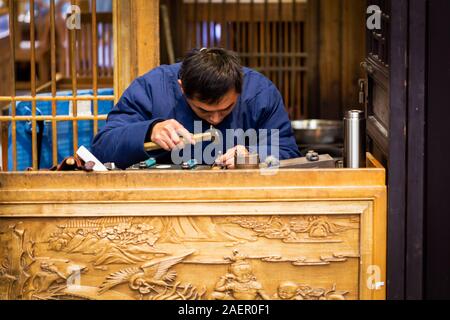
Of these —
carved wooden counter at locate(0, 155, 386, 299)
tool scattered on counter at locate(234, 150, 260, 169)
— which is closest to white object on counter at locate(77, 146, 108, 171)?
carved wooden counter at locate(0, 155, 386, 299)

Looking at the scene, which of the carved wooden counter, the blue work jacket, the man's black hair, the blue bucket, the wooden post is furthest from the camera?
the blue bucket

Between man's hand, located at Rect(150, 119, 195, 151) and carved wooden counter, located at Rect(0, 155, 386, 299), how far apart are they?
31cm

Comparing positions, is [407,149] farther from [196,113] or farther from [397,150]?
[196,113]

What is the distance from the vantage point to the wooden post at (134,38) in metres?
6.26

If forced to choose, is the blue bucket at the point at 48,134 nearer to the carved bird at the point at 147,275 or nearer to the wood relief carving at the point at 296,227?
the carved bird at the point at 147,275

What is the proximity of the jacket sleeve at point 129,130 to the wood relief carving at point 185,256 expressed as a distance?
22.4 inches

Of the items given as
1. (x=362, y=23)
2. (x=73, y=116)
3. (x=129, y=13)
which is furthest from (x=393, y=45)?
(x=362, y=23)

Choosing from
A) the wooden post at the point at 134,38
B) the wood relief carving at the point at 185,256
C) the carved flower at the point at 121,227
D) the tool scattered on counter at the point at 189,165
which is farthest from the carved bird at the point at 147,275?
the wooden post at the point at 134,38

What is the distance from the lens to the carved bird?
411 centimetres

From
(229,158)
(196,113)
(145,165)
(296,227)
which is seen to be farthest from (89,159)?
(296,227)

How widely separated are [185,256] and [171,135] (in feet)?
2.02

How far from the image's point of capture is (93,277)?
13.6 ft

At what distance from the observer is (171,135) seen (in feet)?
14.4

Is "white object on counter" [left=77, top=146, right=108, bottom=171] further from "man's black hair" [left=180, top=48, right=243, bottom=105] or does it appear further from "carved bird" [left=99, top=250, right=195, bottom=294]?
"man's black hair" [left=180, top=48, right=243, bottom=105]
